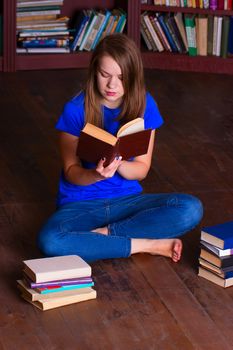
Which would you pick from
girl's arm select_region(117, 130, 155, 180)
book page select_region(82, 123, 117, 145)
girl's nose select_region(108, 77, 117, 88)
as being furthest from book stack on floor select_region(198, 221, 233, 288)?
girl's nose select_region(108, 77, 117, 88)

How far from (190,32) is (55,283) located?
3.30 m

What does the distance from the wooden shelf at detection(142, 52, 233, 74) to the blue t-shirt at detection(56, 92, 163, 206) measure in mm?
2626

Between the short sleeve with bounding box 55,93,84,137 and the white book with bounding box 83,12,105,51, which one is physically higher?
the short sleeve with bounding box 55,93,84,137

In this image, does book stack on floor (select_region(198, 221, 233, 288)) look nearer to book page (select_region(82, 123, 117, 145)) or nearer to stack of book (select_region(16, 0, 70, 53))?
book page (select_region(82, 123, 117, 145))

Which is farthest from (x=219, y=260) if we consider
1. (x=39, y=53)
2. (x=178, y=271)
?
(x=39, y=53)

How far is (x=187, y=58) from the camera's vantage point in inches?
227

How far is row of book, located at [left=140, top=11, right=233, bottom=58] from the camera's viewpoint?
5699 mm

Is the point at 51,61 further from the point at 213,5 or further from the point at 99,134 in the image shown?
the point at 99,134

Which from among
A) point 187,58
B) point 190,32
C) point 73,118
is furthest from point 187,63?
point 73,118

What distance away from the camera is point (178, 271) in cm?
306

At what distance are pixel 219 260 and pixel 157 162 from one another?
1323mm

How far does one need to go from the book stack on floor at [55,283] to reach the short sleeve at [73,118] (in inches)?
20.2

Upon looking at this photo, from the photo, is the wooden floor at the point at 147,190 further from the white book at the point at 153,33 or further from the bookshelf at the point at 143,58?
the white book at the point at 153,33

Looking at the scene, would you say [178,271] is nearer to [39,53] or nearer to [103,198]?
[103,198]
